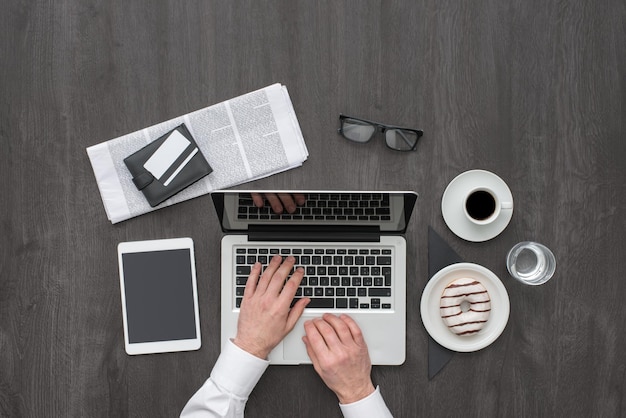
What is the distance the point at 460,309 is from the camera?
114cm

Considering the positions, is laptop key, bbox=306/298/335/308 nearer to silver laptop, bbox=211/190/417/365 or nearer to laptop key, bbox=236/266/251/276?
silver laptop, bbox=211/190/417/365

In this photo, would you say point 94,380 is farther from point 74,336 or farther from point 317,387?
point 317,387

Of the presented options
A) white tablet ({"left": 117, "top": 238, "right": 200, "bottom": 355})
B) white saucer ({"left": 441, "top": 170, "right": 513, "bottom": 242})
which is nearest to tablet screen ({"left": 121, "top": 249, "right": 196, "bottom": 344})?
white tablet ({"left": 117, "top": 238, "right": 200, "bottom": 355})

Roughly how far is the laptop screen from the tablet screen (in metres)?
0.13

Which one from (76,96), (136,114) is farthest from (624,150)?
(76,96)

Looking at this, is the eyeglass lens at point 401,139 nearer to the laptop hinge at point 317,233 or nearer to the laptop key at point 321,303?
the laptop hinge at point 317,233

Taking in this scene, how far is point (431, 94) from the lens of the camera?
117 centimetres

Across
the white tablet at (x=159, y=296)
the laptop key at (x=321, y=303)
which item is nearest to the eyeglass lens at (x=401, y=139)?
the laptop key at (x=321, y=303)

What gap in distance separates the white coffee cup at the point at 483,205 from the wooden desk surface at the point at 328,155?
0.18 ft

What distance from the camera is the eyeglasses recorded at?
1.16 metres

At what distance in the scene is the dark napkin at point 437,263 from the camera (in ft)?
3.78

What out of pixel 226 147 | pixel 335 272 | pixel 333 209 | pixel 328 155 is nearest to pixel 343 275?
pixel 335 272

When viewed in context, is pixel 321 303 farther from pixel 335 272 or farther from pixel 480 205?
pixel 480 205

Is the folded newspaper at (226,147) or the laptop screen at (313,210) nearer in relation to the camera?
the laptop screen at (313,210)
